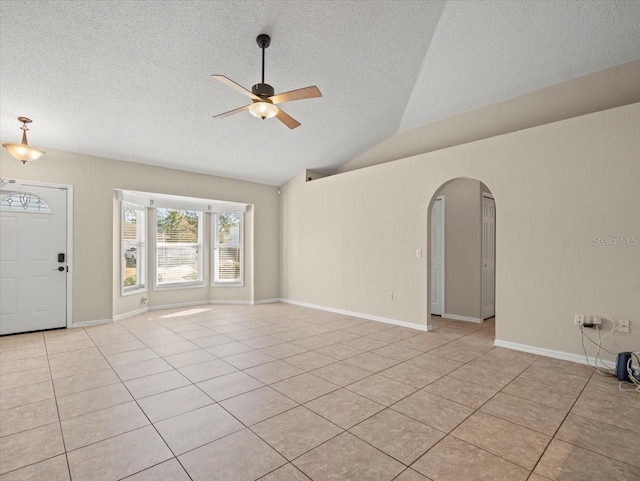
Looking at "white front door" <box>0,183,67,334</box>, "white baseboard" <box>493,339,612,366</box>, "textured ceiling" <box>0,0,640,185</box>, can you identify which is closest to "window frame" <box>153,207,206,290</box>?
"white front door" <box>0,183,67,334</box>

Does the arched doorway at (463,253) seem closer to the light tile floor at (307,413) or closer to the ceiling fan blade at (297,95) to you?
the light tile floor at (307,413)

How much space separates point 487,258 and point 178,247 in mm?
6140

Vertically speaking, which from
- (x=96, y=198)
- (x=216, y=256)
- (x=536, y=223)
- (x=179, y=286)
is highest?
(x=96, y=198)

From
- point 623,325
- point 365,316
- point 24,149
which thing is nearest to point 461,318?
point 365,316

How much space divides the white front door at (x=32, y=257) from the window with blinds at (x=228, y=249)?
9.20 ft

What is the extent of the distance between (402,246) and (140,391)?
394 cm

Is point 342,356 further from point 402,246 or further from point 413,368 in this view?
point 402,246

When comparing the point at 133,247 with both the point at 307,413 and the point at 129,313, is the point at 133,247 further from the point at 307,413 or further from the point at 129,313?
the point at 307,413

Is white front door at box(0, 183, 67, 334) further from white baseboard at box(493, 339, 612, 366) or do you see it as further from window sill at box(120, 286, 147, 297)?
white baseboard at box(493, 339, 612, 366)

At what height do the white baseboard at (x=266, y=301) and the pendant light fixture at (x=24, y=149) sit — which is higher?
the pendant light fixture at (x=24, y=149)

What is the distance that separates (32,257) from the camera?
4.77m

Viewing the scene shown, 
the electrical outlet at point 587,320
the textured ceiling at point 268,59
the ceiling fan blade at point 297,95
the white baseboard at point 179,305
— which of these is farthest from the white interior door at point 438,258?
the white baseboard at point 179,305

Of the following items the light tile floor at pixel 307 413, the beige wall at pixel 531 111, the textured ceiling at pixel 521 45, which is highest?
the textured ceiling at pixel 521 45

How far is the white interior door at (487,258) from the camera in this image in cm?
562
